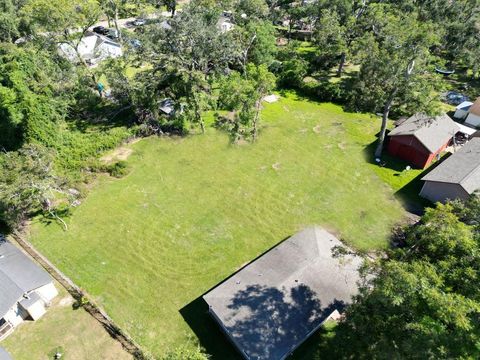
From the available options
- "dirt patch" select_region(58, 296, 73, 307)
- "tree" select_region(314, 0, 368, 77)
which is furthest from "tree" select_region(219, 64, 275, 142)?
"dirt patch" select_region(58, 296, 73, 307)

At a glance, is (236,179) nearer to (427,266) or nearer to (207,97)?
(207,97)

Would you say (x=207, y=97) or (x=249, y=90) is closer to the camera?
(x=249, y=90)

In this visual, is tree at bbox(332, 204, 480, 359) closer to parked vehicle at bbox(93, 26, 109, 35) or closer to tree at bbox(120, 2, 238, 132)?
tree at bbox(120, 2, 238, 132)

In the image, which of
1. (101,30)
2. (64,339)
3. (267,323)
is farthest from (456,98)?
(101,30)

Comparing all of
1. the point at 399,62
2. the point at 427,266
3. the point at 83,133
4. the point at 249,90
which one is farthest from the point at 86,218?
the point at 399,62

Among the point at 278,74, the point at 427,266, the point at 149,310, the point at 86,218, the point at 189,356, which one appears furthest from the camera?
the point at 278,74

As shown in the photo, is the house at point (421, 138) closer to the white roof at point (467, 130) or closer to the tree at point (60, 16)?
the white roof at point (467, 130)
